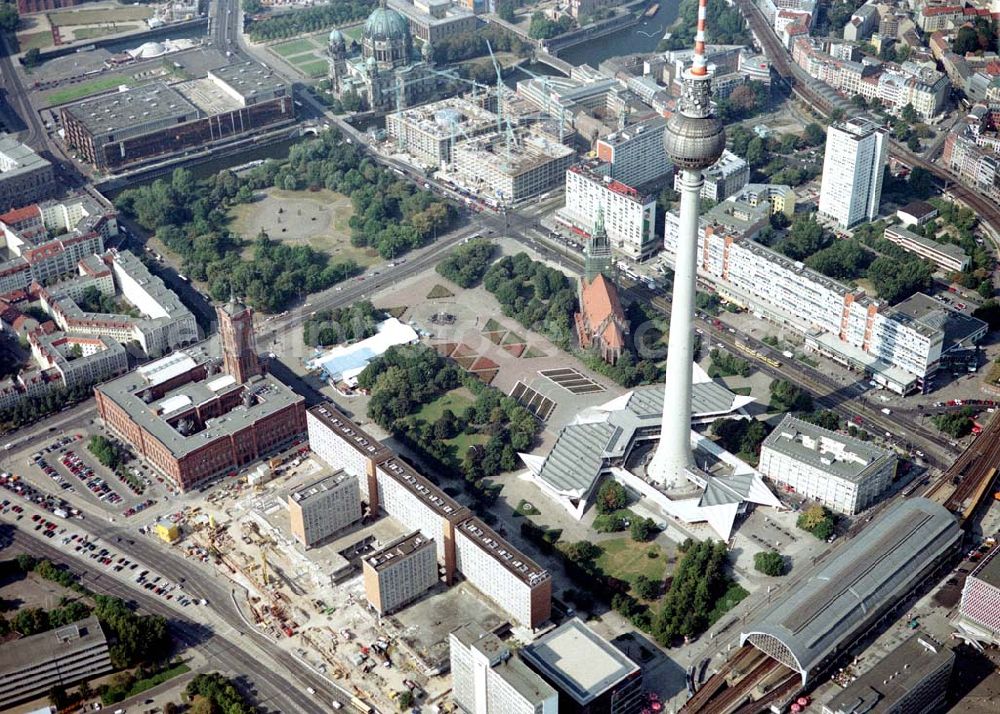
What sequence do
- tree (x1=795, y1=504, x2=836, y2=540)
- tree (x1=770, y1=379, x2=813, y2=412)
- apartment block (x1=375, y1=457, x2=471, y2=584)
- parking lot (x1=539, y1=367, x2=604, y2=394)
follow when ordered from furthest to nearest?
1. parking lot (x1=539, y1=367, x2=604, y2=394)
2. tree (x1=770, y1=379, x2=813, y2=412)
3. tree (x1=795, y1=504, x2=836, y2=540)
4. apartment block (x1=375, y1=457, x2=471, y2=584)

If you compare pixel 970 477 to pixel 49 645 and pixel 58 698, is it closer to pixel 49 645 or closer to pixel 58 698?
pixel 58 698

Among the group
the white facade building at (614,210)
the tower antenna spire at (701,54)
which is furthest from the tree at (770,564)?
the white facade building at (614,210)

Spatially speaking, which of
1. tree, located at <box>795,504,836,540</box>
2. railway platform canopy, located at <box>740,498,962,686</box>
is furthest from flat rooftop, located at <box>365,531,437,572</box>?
tree, located at <box>795,504,836,540</box>

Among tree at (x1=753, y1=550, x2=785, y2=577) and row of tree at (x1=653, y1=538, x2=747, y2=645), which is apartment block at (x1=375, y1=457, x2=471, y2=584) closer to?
row of tree at (x1=653, y1=538, x2=747, y2=645)

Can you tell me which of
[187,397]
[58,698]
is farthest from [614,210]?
[58,698]

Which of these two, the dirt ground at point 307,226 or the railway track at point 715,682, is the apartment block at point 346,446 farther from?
the dirt ground at point 307,226

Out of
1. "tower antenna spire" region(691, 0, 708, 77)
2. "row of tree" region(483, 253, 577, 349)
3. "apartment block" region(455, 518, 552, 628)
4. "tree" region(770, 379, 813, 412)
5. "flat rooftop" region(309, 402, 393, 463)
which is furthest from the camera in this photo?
"row of tree" region(483, 253, 577, 349)
